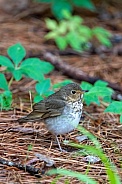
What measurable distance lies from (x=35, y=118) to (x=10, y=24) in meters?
3.32

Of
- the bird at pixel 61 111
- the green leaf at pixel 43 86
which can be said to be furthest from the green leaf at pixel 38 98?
the bird at pixel 61 111

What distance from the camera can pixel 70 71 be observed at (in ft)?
19.6

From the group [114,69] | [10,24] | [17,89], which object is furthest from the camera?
[10,24]

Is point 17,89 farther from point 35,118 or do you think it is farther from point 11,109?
point 35,118

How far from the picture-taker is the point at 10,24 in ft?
24.3

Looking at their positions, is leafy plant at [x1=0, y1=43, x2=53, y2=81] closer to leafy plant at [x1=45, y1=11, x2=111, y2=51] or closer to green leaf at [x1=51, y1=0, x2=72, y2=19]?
leafy plant at [x1=45, y1=11, x2=111, y2=51]

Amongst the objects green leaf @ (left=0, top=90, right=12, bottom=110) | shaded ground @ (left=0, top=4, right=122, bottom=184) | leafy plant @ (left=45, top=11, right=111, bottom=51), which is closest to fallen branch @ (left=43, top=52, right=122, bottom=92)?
shaded ground @ (left=0, top=4, right=122, bottom=184)

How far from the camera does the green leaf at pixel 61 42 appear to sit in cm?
647

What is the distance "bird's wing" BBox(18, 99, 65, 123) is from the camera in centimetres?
422

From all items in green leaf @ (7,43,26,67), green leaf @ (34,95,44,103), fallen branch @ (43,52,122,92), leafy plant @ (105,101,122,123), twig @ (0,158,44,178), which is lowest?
fallen branch @ (43,52,122,92)

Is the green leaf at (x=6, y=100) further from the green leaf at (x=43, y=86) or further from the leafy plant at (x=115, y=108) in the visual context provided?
the leafy plant at (x=115, y=108)

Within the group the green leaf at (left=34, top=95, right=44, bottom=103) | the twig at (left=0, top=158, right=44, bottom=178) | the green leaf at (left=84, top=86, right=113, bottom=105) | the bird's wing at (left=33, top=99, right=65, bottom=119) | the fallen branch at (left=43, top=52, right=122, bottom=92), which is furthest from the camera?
the fallen branch at (left=43, top=52, right=122, bottom=92)

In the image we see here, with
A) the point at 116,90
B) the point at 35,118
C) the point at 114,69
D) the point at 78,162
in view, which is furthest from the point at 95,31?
the point at 78,162

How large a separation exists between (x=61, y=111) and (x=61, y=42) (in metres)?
2.45
